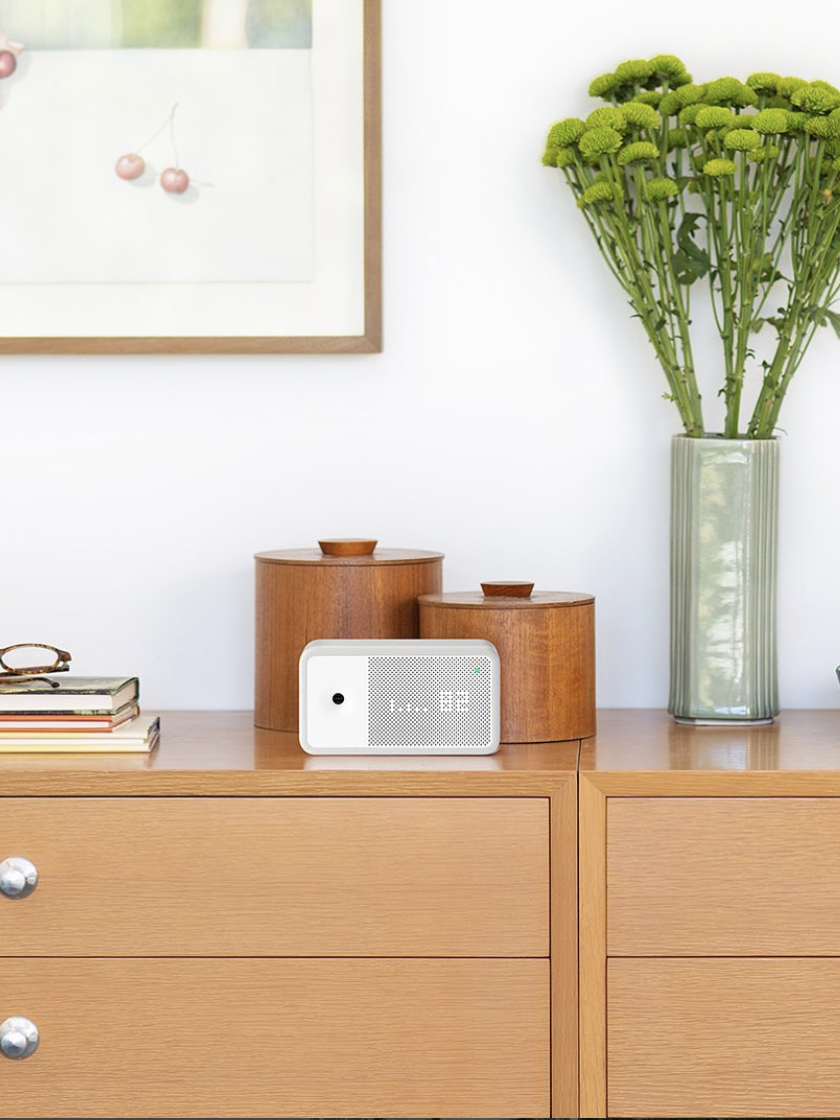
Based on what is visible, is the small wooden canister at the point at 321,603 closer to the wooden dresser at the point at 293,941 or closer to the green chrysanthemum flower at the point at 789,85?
the wooden dresser at the point at 293,941

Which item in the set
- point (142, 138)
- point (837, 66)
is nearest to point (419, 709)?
point (142, 138)

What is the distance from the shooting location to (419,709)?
4.39 ft

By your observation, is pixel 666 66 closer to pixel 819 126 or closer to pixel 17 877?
pixel 819 126

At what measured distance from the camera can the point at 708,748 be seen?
4.55 feet

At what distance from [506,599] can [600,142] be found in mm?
515

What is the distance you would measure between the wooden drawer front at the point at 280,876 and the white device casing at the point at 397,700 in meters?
0.08

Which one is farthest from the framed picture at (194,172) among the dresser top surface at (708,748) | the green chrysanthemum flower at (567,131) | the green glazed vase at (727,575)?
the dresser top surface at (708,748)

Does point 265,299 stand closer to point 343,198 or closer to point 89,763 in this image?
point 343,198

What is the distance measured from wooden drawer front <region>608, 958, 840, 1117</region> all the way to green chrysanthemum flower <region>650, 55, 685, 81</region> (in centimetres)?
96

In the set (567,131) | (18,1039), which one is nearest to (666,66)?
(567,131)

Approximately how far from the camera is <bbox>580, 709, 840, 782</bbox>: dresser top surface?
1275 millimetres

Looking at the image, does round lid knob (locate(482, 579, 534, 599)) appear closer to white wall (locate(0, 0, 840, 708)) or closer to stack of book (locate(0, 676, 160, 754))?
white wall (locate(0, 0, 840, 708))

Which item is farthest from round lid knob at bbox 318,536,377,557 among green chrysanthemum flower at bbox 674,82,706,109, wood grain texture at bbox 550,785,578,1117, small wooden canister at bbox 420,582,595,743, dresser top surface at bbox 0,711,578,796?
green chrysanthemum flower at bbox 674,82,706,109

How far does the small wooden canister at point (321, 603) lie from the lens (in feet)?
4.78
